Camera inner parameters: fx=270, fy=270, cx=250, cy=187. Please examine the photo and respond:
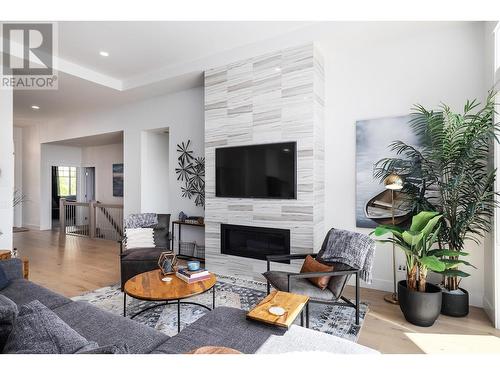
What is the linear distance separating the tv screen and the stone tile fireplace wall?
0.27 feet

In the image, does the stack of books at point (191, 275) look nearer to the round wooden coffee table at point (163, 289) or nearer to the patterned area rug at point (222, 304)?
the round wooden coffee table at point (163, 289)

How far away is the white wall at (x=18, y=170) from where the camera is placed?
27.0ft

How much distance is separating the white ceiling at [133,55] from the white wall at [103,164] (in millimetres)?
2415

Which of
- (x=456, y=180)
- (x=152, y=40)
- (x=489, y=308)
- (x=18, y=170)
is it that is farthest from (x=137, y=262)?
(x=18, y=170)

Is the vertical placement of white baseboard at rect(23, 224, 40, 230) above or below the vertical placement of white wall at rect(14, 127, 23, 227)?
below

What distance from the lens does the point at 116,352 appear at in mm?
866

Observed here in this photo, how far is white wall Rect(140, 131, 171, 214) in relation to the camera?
5715 mm

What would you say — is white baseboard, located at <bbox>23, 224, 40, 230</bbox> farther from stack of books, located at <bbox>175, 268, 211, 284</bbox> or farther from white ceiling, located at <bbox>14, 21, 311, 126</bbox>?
stack of books, located at <bbox>175, 268, 211, 284</bbox>

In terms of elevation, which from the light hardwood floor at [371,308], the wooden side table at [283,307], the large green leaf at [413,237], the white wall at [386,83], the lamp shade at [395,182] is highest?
the white wall at [386,83]

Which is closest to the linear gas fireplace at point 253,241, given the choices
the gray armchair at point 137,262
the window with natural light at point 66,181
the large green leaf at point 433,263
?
the gray armchair at point 137,262

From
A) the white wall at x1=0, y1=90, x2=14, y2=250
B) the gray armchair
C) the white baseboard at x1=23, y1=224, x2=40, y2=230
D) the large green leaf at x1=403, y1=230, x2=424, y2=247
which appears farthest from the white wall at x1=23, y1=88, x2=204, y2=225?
the large green leaf at x1=403, y1=230, x2=424, y2=247

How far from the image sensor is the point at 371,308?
2.87 m

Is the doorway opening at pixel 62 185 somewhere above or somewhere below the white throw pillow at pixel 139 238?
above

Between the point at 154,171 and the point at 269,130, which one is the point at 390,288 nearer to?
the point at 269,130
